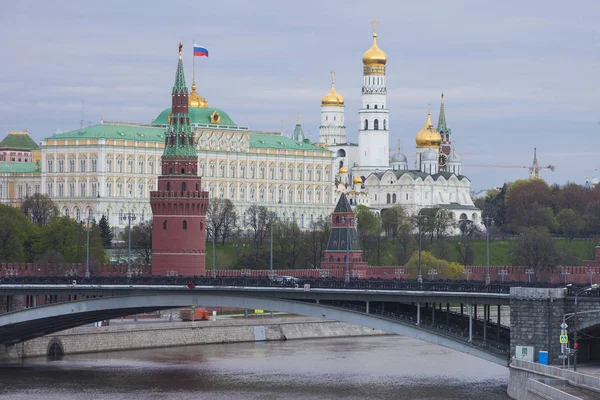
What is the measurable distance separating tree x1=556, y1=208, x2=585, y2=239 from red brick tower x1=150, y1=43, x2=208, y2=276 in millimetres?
62894

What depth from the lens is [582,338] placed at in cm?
7569

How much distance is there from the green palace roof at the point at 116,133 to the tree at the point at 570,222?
37.3 metres

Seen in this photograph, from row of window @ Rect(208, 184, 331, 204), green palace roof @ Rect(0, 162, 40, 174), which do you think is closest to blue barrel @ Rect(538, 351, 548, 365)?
row of window @ Rect(208, 184, 331, 204)

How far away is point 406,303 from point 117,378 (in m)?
13.5

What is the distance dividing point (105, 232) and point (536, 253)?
116ft

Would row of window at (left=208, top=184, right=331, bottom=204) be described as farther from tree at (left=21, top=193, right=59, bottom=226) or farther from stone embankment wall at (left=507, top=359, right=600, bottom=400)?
stone embankment wall at (left=507, top=359, right=600, bottom=400)

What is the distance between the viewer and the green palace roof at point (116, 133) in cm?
17650

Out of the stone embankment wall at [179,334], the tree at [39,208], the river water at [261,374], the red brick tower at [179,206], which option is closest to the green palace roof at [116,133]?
the tree at [39,208]

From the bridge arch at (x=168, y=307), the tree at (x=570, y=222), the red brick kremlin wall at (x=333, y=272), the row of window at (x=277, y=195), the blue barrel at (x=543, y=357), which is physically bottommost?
the blue barrel at (x=543, y=357)

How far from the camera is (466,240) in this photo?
166125mm

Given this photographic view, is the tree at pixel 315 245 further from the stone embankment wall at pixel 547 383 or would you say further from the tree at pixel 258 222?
the stone embankment wall at pixel 547 383

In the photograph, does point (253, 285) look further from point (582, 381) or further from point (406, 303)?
point (582, 381)

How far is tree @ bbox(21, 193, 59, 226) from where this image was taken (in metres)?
160

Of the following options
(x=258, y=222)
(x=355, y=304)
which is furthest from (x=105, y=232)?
(x=355, y=304)
